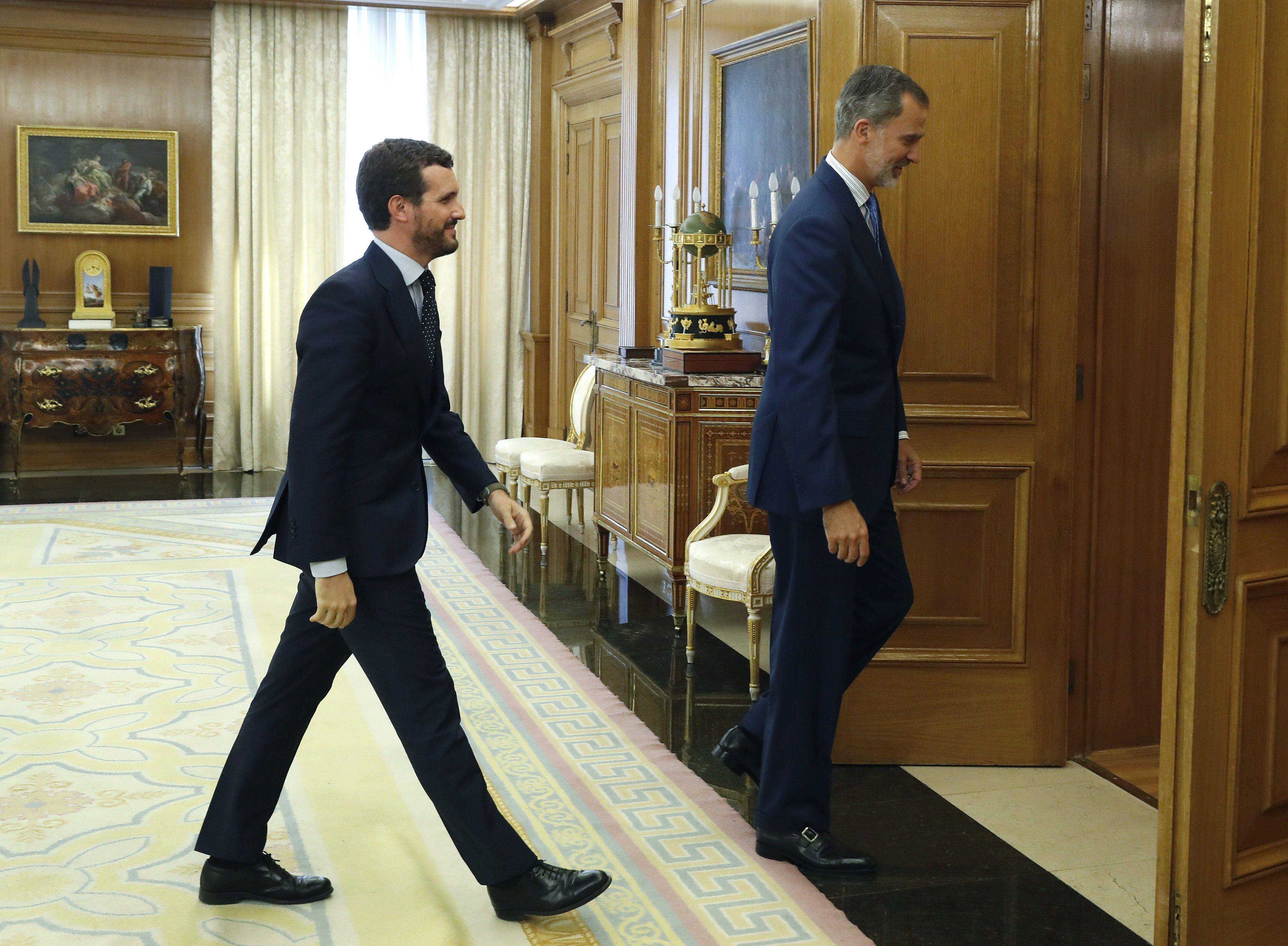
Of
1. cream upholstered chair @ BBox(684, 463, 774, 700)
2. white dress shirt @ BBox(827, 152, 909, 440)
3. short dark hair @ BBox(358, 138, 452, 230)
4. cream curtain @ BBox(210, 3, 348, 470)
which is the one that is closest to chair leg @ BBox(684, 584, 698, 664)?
cream upholstered chair @ BBox(684, 463, 774, 700)

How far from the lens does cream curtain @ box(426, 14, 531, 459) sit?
9477mm

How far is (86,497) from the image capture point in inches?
321

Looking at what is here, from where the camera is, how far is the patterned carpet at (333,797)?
2805 millimetres

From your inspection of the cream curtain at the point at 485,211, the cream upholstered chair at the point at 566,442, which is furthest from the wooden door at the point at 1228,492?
the cream curtain at the point at 485,211

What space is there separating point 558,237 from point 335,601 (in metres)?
6.89

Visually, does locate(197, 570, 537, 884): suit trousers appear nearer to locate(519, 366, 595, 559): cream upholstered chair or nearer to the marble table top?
the marble table top

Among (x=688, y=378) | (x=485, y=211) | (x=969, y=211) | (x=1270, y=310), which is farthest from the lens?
(x=485, y=211)

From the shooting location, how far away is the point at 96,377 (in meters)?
8.71

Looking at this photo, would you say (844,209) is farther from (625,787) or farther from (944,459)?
(625,787)

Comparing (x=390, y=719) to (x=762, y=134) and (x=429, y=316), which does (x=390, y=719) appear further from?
(x=762, y=134)

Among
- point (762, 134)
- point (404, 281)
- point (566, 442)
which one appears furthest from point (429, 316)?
point (566, 442)

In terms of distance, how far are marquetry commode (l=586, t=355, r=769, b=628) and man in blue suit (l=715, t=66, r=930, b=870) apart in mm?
1898

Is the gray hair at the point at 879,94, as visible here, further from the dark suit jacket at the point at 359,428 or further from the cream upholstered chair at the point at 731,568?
the cream upholstered chair at the point at 731,568

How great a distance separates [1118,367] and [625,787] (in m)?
1.86
